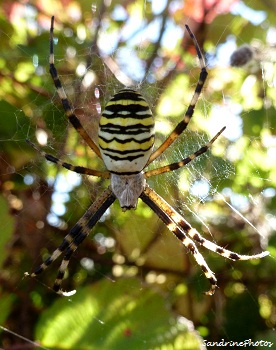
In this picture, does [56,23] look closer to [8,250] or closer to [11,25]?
[11,25]

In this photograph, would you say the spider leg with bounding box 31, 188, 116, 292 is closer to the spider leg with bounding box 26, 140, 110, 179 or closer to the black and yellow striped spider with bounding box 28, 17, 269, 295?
the black and yellow striped spider with bounding box 28, 17, 269, 295

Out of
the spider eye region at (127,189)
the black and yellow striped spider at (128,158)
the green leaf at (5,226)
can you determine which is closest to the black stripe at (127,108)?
the black and yellow striped spider at (128,158)

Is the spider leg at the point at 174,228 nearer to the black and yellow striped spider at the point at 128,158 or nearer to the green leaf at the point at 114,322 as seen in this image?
the black and yellow striped spider at the point at 128,158

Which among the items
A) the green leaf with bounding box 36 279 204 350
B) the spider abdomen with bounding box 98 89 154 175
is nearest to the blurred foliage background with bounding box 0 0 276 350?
the green leaf with bounding box 36 279 204 350

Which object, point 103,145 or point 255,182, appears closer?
point 103,145

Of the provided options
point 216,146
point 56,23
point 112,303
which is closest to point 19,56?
point 56,23

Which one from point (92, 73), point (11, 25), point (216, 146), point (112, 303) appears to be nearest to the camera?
point (112, 303)

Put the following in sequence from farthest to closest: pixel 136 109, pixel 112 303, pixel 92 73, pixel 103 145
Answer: pixel 92 73, pixel 112 303, pixel 103 145, pixel 136 109

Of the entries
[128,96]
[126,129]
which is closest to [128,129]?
[126,129]
